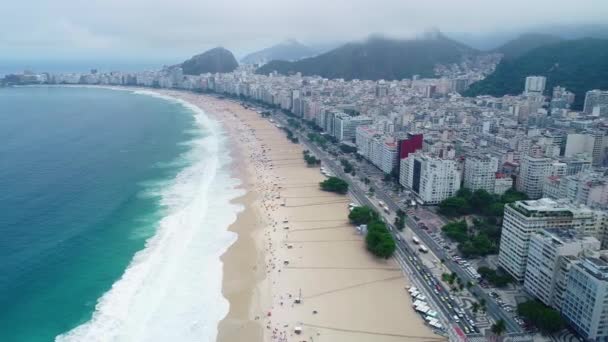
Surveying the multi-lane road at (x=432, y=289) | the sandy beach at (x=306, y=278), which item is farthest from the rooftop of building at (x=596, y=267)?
the sandy beach at (x=306, y=278)

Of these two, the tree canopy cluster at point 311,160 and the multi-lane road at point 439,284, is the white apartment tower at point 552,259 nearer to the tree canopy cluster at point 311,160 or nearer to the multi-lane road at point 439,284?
the multi-lane road at point 439,284

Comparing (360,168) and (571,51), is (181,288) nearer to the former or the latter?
(360,168)

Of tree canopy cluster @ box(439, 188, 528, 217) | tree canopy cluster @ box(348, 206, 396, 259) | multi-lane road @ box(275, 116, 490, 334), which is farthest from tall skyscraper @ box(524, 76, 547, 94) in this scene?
tree canopy cluster @ box(348, 206, 396, 259)

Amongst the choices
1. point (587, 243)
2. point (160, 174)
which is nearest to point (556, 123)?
point (587, 243)

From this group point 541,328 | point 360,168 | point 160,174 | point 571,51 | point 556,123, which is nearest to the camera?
point 541,328

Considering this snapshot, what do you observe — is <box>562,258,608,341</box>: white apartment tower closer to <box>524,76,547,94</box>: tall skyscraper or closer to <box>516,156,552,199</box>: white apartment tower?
<box>516,156,552,199</box>: white apartment tower

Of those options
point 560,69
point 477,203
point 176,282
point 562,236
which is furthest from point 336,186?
point 560,69
